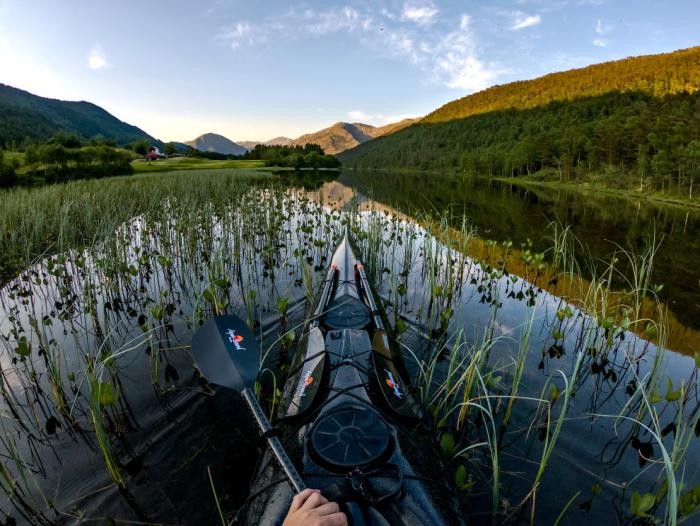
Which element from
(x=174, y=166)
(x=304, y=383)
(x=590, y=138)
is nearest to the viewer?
(x=304, y=383)

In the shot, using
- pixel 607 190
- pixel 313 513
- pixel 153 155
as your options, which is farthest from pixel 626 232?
pixel 153 155

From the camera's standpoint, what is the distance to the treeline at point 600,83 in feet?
295

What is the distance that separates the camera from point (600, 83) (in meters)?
115

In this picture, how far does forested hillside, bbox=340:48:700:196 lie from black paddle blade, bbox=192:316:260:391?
4989 centimetres

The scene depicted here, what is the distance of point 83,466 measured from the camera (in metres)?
3.38

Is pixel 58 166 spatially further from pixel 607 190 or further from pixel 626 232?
pixel 607 190

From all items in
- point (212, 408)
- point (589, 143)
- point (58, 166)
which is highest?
point (589, 143)

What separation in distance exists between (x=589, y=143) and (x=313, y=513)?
82.3 metres

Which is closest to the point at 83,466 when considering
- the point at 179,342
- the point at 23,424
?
the point at 23,424

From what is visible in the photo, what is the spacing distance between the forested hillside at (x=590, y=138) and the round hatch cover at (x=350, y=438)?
49.4m

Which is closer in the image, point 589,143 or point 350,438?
point 350,438

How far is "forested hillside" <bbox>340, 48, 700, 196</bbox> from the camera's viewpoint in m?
45.4

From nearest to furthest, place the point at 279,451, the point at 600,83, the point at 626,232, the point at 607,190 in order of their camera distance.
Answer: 1. the point at 279,451
2. the point at 626,232
3. the point at 607,190
4. the point at 600,83

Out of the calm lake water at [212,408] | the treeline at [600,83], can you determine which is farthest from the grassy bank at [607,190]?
the treeline at [600,83]
